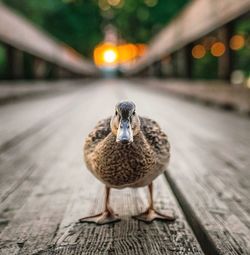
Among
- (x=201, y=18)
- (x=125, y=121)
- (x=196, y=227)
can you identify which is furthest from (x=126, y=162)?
(x=201, y=18)

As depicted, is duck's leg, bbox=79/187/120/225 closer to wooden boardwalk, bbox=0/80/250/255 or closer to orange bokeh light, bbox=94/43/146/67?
wooden boardwalk, bbox=0/80/250/255

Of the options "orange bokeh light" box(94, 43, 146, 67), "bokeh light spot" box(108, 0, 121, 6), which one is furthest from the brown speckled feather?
"orange bokeh light" box(94, 43, 146, 67)

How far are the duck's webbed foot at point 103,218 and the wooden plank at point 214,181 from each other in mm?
248

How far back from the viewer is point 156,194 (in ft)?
6.63

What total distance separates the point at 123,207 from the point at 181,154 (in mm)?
1132

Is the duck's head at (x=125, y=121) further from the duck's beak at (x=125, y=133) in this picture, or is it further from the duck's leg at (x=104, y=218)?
the duck's leg at (x=104, y=218)

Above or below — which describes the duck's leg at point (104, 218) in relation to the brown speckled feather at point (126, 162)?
below

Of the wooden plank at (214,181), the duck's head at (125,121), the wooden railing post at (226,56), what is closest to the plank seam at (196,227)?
the wooden plank at (214,181)

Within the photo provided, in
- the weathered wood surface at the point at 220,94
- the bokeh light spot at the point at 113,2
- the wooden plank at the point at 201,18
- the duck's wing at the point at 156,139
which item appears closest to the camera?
the duck's wing at the point at 156,139

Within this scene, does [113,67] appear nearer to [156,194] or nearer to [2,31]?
[2,31]

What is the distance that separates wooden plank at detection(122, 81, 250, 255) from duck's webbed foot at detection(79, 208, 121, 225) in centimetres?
25

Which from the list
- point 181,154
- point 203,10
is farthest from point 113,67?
point 181,154

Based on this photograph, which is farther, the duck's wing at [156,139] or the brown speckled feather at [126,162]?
the duck's wing at [156,139]

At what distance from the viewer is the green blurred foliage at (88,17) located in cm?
2047
